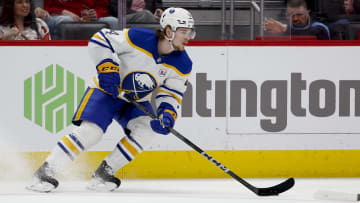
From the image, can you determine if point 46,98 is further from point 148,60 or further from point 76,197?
point 76,197

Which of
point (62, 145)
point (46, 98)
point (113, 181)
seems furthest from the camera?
point (46, 98)

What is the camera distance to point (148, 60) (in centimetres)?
383

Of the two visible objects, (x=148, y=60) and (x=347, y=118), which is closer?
(x=148, y=60)

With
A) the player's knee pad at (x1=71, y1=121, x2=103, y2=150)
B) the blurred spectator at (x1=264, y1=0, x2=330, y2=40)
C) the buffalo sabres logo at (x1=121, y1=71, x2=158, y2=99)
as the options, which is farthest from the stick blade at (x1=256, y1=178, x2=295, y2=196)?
the blurred spectator at (x1=264, y1=0, x2=330, y2=40)

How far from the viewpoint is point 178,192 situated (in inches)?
158

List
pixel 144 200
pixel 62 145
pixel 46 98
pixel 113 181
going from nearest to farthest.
→ pixel 144 200 < pixel 62 145 < pixel 113 181 < pixel 46 98

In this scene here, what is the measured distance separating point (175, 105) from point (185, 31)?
0.41 metres

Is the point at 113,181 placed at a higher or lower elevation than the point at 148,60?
lower

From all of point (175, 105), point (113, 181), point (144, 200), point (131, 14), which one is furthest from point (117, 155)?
point (131, 14)

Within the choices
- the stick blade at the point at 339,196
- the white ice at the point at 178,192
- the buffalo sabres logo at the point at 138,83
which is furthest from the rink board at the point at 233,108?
the stick blade at the point at 339,196

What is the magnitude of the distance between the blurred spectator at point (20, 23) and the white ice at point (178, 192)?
0.90m

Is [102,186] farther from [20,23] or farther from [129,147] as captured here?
[20,23]

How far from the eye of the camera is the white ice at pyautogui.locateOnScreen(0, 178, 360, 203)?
330 cm

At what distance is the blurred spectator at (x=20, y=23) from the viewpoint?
4.50m
